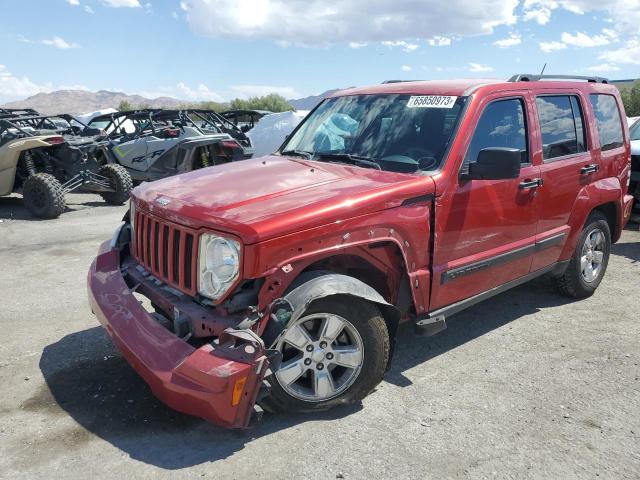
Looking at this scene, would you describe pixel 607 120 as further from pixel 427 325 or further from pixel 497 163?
pixel 427 325

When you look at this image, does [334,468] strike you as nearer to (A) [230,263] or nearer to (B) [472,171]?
(A) [230,263]

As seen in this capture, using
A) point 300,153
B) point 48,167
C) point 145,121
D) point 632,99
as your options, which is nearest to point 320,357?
point 300,153

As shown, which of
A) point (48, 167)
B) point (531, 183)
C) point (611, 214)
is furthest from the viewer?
point (48, 167)

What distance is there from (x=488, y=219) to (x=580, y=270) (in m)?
1.77

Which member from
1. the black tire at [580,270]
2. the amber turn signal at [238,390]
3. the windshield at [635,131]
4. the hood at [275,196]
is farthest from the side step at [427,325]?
the windshield at [635,131]

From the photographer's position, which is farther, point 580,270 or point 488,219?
point 580,270

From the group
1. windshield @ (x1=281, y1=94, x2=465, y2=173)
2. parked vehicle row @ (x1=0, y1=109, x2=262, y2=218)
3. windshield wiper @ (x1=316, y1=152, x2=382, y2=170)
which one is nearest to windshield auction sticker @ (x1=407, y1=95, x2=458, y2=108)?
windshield @ (x1=281, y1=94, x2=465, y2=173)

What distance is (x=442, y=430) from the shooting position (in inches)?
125

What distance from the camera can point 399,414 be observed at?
3322mm

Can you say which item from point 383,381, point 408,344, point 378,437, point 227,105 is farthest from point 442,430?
point 227,105

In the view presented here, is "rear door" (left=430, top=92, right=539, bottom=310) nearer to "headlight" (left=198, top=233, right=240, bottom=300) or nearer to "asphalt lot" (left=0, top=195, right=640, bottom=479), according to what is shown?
"asphalt lot" (left=0, top=195, right=640, bottom=479)

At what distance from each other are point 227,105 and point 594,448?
7017cm

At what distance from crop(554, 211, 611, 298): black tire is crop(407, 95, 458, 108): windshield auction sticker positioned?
6.69 ft

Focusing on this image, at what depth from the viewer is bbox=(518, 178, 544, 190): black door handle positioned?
13.5ft
